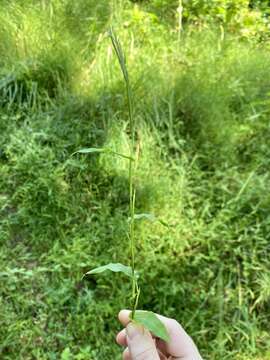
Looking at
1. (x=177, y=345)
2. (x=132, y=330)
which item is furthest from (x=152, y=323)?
(x=177, y=345)

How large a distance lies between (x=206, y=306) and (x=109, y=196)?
659 millimetres

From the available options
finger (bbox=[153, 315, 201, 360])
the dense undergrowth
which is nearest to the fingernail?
finger (bbox=[153, 315, 201, 360])

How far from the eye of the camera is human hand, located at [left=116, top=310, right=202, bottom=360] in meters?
0.84

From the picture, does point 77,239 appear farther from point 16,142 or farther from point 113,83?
point 113,83

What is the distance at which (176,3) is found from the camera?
3363 millimetres

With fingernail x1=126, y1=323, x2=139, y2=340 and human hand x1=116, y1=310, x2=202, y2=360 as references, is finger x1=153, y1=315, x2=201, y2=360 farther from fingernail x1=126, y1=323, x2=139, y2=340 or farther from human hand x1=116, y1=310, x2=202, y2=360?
fingernail x1=126, y1=323, x2=139, y2=340

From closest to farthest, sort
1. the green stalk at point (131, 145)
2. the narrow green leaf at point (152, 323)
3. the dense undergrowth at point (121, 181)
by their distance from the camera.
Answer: the green stalk at point (131, 145)
the narrow green leaf at point (152, 323)
the dense undergrowth at point (121, 181)

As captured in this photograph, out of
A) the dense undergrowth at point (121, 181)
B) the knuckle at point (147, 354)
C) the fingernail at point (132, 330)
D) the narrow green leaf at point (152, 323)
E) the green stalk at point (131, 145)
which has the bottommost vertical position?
the dense undergrowth at point (121, 181)

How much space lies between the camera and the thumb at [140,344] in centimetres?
84

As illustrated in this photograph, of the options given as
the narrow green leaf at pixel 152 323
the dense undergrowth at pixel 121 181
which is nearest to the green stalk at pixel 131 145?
the narrow green leaf at pixel 152 323

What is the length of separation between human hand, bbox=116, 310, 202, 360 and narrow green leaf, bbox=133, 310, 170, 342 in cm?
5

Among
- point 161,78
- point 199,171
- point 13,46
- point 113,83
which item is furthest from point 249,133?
point 13,46

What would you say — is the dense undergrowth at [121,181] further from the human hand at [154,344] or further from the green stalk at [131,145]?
the green stalk at [131,145]

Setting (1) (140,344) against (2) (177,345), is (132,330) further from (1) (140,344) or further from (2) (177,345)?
(2) (177,345)
